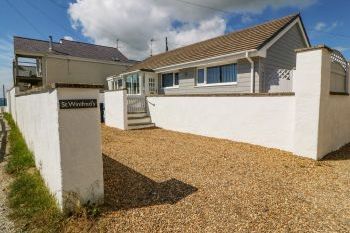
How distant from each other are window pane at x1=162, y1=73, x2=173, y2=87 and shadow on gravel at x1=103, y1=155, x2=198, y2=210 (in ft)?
37.2

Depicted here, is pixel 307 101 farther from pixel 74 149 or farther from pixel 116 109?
pixel 116 109

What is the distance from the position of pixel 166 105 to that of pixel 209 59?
3.39 m

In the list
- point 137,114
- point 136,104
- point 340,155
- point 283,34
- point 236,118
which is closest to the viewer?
point 340,155

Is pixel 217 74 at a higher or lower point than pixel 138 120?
higher

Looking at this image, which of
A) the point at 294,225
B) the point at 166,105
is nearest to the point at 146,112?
the point at 166,105

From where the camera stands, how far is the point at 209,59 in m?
12.5

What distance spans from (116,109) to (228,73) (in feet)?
21.0

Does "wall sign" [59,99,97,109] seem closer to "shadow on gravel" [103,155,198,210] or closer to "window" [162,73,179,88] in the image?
"shadow on gravel" [103,155,198,210]

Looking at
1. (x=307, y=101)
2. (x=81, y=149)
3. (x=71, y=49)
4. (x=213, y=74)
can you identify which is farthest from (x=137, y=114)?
(x=71, y=49)

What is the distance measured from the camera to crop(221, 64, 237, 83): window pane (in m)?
12.1

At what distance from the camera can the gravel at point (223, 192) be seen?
339 centimetres

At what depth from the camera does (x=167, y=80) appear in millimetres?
16609

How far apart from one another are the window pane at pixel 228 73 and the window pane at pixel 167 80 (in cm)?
452

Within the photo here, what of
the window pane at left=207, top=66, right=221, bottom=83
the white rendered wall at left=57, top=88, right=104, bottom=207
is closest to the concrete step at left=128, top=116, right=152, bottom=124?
the window pane at left=207, top=66, right=221, bottom=83
